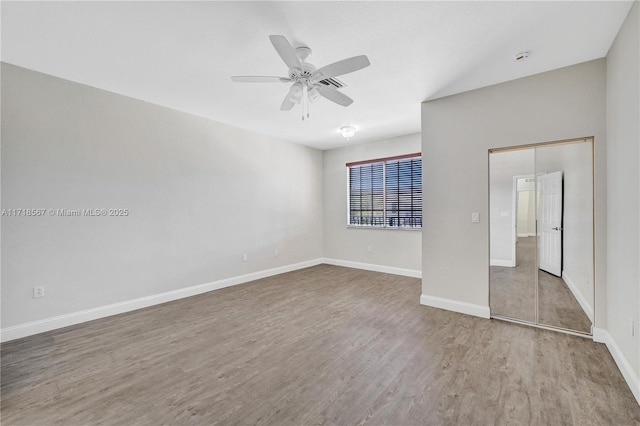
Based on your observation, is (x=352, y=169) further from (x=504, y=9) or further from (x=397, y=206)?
(x=504, y=9)

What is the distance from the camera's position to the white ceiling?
197 cm

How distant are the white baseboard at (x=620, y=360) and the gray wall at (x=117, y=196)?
4.58m

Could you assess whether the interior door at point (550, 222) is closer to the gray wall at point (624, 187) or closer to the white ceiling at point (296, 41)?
the gray wall at point (624, 187)

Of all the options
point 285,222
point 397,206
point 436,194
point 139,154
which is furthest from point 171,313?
point 397,206

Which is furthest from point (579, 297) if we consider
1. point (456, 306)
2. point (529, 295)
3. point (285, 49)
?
point (285, 49)

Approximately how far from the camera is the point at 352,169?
245 inches

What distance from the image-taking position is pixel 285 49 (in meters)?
1.92

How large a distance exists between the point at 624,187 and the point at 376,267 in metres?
3.98

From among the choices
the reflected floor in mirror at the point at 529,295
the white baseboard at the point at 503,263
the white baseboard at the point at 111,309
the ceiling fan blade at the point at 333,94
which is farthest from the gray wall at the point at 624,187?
the white baseboard at the point at 111,309

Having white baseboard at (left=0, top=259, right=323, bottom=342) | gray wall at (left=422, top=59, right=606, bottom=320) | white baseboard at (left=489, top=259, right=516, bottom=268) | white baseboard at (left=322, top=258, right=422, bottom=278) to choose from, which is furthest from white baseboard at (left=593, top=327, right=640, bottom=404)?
white baseboard at (left=0, top=259, right=323, bottom=342)

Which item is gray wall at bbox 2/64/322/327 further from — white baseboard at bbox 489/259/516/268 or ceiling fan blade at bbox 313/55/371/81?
white baseboard at bbox 489/259/516/268

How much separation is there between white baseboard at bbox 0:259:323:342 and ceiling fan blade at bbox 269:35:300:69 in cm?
350

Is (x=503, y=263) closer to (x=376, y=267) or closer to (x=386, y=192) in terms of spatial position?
(x=376, y=267)

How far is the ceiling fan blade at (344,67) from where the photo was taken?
2.01 m
